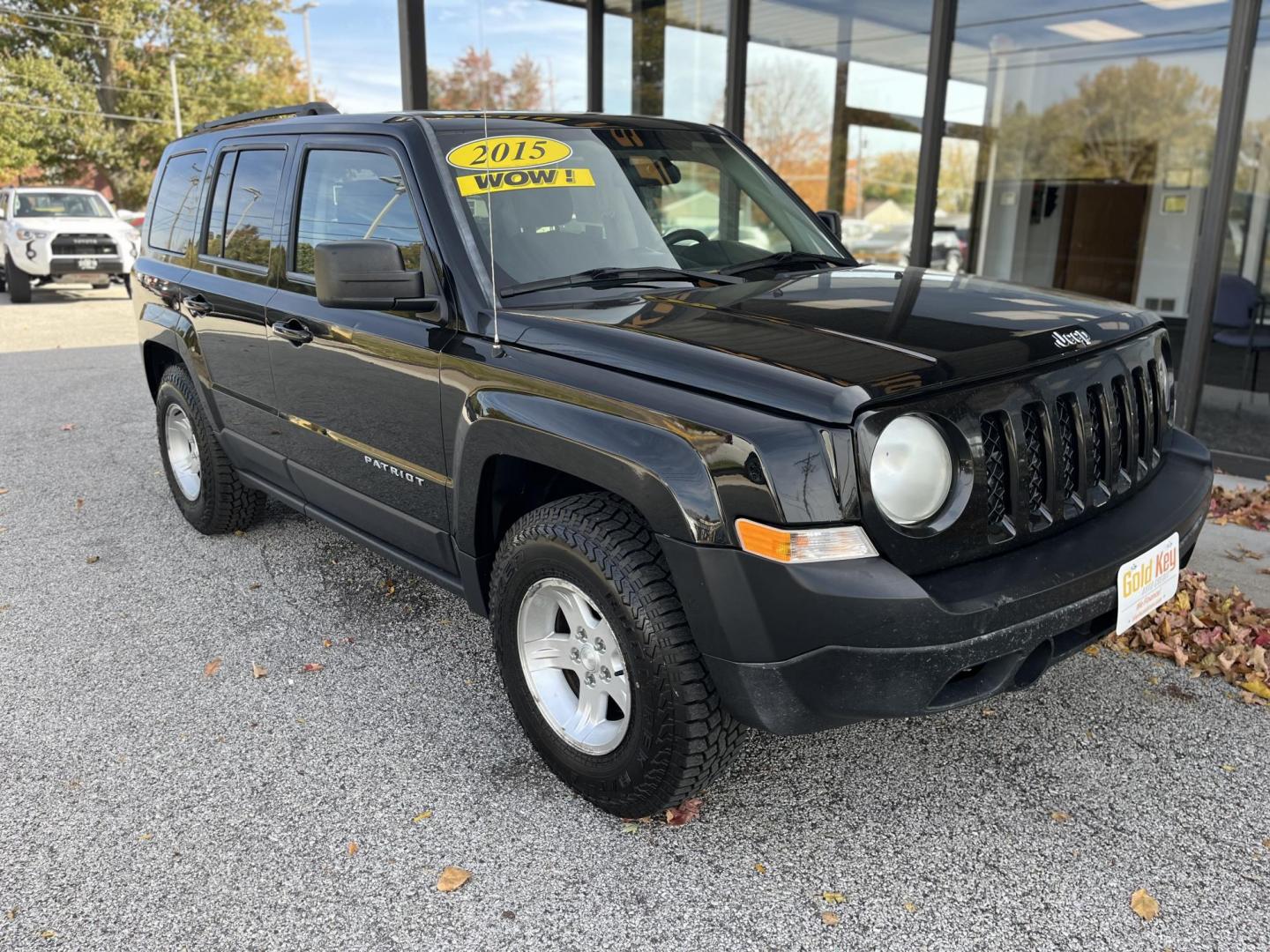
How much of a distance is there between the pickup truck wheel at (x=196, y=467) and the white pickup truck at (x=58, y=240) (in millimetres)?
12217

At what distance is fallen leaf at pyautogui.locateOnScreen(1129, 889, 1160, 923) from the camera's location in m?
2.36

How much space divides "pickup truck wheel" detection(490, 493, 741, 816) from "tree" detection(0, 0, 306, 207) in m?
35.2

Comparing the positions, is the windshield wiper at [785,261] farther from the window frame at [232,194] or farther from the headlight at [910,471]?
the window frame at [232,194]

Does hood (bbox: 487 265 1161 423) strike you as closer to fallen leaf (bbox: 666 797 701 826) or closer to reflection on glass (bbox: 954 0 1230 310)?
fallen leaf (bbox: 666 797 701 826)

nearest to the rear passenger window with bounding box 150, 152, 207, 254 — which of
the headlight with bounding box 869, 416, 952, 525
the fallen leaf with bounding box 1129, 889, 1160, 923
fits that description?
the headlight with bounding box 869, 416, 952, 525

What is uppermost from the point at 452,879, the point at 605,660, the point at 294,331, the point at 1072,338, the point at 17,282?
the point at 1072,338

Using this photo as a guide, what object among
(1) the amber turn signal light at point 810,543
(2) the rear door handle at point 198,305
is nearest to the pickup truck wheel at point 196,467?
(2) the rear door handle at point 198,305

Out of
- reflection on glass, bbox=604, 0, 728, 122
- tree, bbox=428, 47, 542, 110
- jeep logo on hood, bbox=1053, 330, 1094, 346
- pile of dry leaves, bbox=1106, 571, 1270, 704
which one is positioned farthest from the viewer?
tree, bbox=428, 47, 542, 110

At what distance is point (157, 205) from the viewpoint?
16.8ft

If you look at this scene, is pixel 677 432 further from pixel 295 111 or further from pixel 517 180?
pixel 295 111

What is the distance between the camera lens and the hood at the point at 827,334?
2252mm

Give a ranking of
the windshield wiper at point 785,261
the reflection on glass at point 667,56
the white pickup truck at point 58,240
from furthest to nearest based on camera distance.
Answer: the white pickup truck at point 58,240, the reflection on glass at point 667,56, the windshield wiper at point 785,261

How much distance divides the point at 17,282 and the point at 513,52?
34.3 feet

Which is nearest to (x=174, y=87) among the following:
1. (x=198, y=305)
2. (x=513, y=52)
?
(x=513, y=52)
